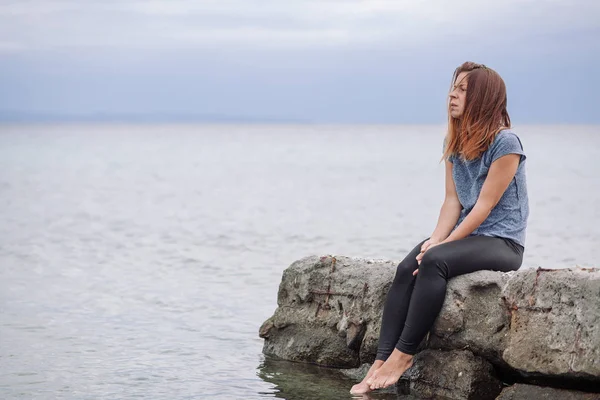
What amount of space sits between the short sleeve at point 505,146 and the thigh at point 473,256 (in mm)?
557

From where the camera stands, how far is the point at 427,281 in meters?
5.85

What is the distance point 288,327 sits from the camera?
23.5 ft

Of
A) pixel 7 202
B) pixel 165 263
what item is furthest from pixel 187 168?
pixel 165 263

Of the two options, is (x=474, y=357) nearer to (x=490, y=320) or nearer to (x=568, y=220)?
(x=490, y=320)

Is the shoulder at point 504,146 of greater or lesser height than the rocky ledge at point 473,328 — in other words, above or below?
above

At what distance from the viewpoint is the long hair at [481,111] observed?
602cm

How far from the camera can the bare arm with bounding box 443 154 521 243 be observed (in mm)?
5918

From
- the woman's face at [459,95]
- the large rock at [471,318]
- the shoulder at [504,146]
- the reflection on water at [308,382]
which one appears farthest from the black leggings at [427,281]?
the woman's face at [459,95]

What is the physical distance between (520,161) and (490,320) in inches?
43.1

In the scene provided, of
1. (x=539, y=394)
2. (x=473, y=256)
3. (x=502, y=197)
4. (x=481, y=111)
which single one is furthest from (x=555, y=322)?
(x=481, y=111)

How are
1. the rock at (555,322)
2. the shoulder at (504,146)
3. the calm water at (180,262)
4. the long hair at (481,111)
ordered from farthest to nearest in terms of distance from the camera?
the calm water at (180,262) → the long hair at (481,111) → the shoulder at (504,146) → the rock at (555,322)

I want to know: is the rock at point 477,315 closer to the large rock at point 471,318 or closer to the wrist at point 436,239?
the large rock at point 471,318

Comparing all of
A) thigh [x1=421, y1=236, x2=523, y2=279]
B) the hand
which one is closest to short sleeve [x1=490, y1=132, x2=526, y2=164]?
thigh [x1=421, y1=236, x2=523, y2=279]

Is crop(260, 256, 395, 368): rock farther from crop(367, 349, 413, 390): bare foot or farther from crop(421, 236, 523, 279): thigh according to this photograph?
crop(421, 236, 523, 279): thigh
